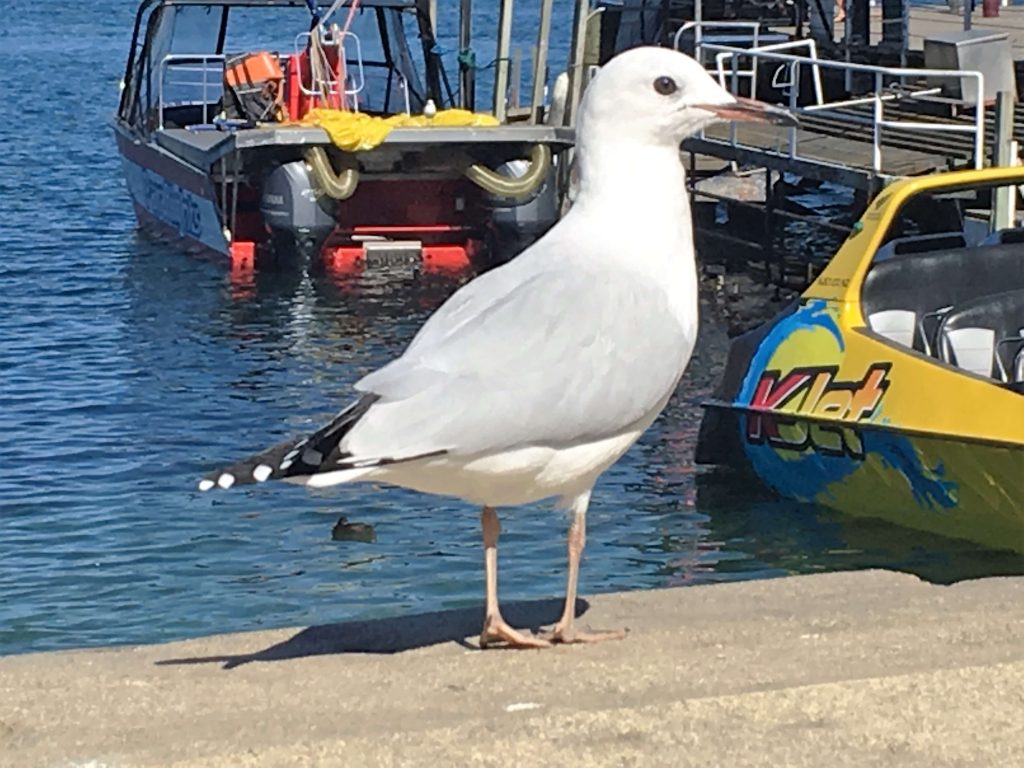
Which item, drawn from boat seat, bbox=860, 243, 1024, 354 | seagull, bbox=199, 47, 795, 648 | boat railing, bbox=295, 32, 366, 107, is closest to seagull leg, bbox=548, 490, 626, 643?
seagull, bbox=199, 47, 795, 648

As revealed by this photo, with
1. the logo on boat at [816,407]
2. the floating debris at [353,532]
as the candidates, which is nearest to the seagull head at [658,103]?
the logo on boat at [816,407]

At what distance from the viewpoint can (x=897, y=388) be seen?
30.7 ft

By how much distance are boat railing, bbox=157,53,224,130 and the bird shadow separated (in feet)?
55.9

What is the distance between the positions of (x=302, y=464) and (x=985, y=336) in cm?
569

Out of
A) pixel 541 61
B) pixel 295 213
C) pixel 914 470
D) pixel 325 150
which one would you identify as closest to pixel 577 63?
pixel 541 61

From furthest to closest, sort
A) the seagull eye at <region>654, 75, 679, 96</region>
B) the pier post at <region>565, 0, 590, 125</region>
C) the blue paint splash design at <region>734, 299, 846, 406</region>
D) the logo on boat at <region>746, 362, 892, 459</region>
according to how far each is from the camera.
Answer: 1. the pier post at <region>565, 0, 590, 125</region>
2. the blue paint splash design at <region>734, 299, 846, 406</region>
3. the logo on boat at <region>746, 362, 892, 459</region>
4. the seagull eye at <region>654, 75, 679, 96</region>

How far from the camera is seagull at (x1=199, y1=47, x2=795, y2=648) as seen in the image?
500 centimetres

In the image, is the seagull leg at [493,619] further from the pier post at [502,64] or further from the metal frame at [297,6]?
the pier post at [502,64]

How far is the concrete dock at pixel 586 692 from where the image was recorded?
4234mm

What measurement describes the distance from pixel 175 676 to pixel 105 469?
720cm

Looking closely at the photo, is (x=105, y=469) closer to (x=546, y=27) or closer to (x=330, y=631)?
(x=330, y=631)

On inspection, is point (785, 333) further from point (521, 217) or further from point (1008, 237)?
point (521, 217)

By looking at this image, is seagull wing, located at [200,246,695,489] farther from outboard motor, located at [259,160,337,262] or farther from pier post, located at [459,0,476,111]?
pier post, located at [459,0,476,111]

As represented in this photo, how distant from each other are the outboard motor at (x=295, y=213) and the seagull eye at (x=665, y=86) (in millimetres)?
13623
